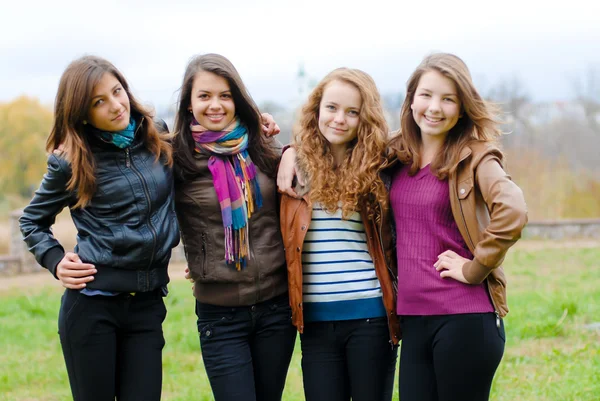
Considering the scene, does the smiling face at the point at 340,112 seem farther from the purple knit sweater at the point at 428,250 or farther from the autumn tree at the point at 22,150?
the autumn tree at the point at 22,150

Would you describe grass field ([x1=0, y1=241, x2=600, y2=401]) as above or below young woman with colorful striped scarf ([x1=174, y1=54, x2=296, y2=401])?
below

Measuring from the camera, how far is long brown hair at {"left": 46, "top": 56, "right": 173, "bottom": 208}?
294 cm

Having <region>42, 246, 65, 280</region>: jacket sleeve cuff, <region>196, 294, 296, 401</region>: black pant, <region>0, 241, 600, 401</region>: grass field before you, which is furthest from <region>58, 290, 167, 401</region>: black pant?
<region>0, 241, 600, 401</region>: grass field

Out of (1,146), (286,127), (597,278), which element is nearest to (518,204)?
(597,278)

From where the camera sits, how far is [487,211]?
9.78ft

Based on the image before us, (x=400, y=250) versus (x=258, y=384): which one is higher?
(x=400, y=250)

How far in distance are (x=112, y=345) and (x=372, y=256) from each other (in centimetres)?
116

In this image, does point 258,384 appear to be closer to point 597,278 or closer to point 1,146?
point 597,278

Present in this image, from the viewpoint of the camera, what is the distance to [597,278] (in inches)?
383

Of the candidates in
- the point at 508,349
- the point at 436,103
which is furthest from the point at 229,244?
the point at 508,349

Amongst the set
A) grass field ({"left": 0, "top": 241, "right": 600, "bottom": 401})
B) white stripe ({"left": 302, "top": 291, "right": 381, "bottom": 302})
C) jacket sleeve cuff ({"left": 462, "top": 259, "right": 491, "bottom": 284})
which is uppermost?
jacket sleeve cuff ({"left": 462, "top": 259, "right": 491, "bottom": 284})

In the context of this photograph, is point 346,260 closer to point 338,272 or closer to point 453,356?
point 338,272

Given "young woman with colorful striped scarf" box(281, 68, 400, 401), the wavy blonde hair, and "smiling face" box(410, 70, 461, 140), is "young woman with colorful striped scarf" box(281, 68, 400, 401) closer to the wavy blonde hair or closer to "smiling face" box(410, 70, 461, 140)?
the wavy blonde hair

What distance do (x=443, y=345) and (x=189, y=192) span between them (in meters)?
1.28
